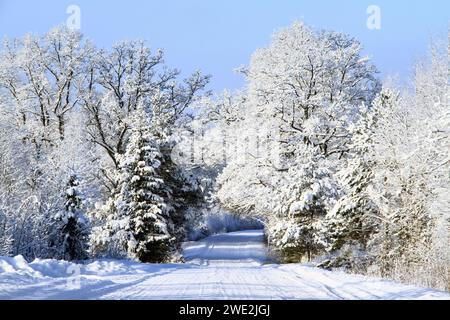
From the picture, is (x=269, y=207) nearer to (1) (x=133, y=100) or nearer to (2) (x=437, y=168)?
(1) (x=133, y=100)

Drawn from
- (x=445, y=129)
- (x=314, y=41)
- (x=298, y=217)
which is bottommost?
(x=298, y=217)

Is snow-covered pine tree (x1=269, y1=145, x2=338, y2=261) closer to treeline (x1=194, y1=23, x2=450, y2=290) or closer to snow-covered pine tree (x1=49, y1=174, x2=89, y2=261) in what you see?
treeline (x1=194, y1=23, x2=450, y2=290)

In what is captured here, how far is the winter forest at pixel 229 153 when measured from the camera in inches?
446

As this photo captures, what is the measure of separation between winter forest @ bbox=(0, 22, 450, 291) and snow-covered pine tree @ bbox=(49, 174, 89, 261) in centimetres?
4

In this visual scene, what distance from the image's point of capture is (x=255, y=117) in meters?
21.3

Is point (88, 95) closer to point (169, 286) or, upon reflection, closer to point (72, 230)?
point (72, 230)

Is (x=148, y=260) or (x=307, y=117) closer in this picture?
(x=148, y=260)

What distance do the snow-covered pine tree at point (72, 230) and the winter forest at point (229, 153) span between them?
0.13 ft

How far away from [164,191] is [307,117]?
6.73 metres

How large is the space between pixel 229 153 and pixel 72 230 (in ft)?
33.0

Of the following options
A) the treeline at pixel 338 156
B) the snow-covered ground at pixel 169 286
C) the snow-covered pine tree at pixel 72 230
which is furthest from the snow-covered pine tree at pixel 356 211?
the snow-covered pine tree at pixel 72 230

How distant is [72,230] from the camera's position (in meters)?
12.8

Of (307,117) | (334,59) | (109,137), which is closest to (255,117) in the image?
(307,117)
